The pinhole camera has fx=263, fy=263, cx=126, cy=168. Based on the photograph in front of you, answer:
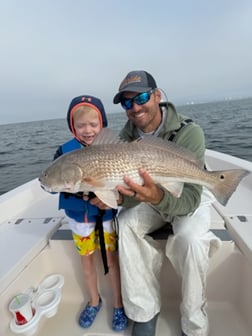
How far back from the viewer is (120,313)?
238 cm

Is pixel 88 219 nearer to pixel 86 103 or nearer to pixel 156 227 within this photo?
pixel 156 227

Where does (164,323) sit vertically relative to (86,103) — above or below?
below

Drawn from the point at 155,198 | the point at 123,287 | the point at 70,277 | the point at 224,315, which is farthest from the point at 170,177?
the point at 70,277

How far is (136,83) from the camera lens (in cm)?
224

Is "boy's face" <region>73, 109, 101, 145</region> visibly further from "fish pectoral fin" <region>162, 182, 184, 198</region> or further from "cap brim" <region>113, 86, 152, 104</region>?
"fish pectoral fin" <region>162, 182, 184, 198</region>

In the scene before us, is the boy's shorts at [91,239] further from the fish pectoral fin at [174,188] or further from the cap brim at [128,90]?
the cap brim at [128,90]

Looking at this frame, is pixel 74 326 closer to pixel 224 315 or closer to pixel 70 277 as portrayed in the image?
pixel 70 277

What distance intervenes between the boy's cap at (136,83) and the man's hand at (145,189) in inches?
31.0

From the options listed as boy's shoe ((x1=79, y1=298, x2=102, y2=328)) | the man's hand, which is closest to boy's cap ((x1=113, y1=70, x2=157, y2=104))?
the man's hand

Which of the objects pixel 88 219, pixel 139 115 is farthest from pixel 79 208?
pixel 139 115

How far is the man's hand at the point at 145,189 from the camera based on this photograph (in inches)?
70.9

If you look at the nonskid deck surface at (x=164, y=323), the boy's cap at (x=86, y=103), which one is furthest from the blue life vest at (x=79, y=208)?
the nonskid deck surface at (x=164, y=323)

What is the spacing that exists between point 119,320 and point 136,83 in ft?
6.83

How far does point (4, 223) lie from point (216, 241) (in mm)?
2607
